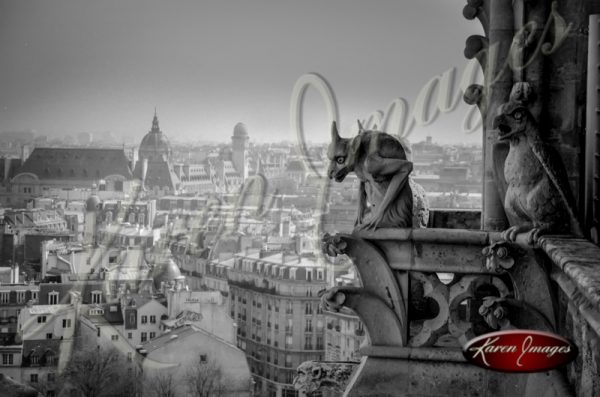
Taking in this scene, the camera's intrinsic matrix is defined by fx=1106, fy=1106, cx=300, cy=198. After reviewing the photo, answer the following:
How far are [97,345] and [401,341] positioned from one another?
74.6ft

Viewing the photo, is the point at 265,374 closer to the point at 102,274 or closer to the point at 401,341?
the point at 102,274

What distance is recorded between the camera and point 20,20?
38.9 meters

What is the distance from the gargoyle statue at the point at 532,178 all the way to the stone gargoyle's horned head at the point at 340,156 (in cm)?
48

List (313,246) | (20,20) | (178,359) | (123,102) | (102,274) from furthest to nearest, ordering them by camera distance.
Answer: (123,102) → (20,20) → (102,274) → (313,246) → (178,359)

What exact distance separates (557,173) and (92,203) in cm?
3837

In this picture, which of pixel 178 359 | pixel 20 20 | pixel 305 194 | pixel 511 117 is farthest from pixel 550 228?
pixel 20 20

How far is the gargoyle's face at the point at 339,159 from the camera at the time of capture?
3.23 m

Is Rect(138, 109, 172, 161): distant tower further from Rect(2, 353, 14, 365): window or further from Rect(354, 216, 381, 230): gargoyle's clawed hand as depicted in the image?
Rect(354, 216, 381, 230): gargoyle's clawed hand

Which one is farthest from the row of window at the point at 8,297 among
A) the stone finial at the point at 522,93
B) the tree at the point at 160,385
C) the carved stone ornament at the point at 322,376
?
the stone finial at the point at 522,93

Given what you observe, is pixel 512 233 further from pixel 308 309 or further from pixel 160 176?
pixel 160 176

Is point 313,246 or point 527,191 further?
point 313,246

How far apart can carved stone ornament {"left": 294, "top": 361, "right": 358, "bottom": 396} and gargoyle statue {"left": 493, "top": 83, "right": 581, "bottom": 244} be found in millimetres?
756

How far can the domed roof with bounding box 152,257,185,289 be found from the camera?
30984mm

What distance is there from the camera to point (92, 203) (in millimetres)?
40375
